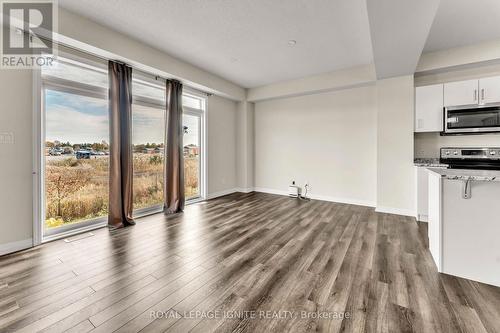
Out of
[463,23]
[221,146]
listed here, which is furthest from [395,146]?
Answer: [221,146]

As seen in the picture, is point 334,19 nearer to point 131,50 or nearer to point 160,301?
point 131,50

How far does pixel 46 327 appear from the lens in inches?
56.4

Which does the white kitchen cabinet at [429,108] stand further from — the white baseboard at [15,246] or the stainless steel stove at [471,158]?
the white baseboard at [15,246]

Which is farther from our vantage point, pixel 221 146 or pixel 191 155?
pixel 221 146

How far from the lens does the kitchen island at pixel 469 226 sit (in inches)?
74.6

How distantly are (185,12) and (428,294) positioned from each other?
390 cm

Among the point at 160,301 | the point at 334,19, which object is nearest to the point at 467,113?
the point at 334,19

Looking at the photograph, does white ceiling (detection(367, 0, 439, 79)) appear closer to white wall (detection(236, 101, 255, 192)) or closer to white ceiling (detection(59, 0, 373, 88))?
white ceiling (detection(59, 0, 373, 88))

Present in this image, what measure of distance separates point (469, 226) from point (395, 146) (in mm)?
2354

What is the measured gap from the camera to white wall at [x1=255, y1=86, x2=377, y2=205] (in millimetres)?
4711

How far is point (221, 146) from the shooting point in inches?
227

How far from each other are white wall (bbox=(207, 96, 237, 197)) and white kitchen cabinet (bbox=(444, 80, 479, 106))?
4.60 metres

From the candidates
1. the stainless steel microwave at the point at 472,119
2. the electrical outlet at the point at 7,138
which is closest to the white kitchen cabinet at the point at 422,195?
the stainless steel microwave at the point at 472,119

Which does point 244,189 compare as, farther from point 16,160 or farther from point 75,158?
point 16,160
